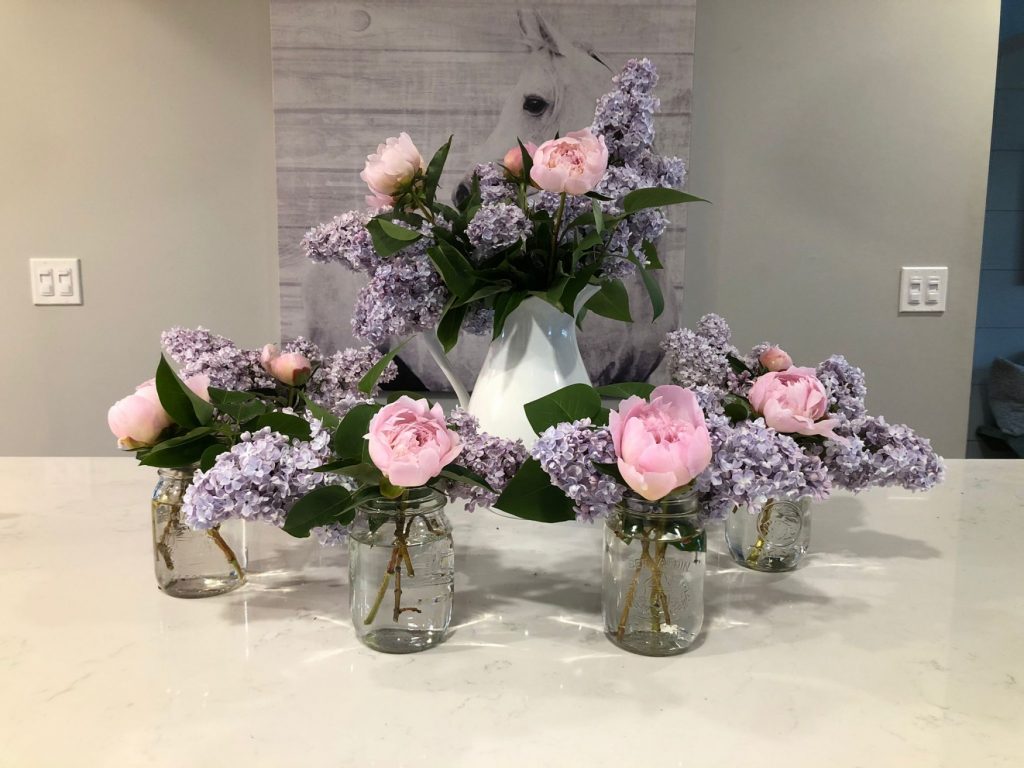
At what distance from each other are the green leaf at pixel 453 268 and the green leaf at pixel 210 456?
0.31 metres

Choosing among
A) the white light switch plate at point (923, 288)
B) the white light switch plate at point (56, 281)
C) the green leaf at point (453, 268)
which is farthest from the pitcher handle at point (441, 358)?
the white light switch plate at point (923, 288)

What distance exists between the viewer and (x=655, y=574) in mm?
649

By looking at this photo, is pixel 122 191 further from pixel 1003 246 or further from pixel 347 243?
pixel 1003 246

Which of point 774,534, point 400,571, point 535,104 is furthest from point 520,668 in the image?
point 535,104

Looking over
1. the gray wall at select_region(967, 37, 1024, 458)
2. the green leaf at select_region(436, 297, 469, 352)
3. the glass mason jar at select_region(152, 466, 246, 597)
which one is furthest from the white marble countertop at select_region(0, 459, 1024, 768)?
the gray wall at select_region(967, 37, 1024, 458)

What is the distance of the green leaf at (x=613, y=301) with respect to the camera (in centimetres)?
98

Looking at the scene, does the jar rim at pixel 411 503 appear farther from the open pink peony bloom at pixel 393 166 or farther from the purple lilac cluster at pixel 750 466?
the open pink peony bloom at pixel 393 166

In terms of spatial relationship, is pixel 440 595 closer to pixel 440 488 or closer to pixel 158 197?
pixel 440 488

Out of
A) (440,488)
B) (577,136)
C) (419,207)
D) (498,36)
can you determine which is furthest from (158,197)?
(440,488)

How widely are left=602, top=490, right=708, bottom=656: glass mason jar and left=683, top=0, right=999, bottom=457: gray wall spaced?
166 cm

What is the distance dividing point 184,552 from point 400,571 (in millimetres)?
231

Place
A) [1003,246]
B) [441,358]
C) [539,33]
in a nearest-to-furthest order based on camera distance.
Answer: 1. [441,358]
2. [539,33]
3. [1003,246]

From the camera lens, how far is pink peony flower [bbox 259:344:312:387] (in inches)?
35.8

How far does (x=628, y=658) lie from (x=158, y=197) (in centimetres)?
195
